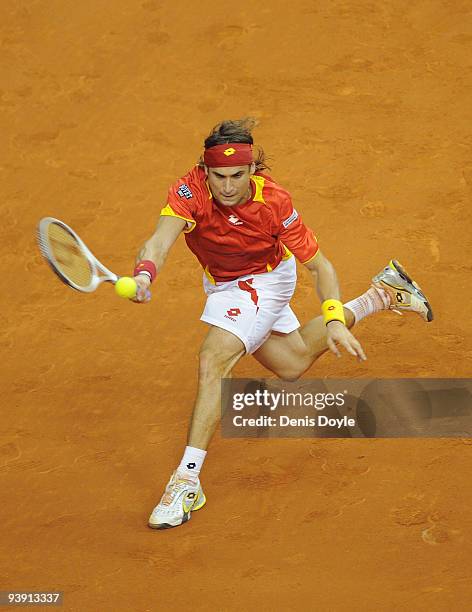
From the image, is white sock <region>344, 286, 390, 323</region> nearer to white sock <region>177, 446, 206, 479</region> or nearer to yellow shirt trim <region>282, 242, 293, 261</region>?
yellow shirt trim <region>282, 242, 293, 261</region>

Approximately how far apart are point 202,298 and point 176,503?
8.48ft

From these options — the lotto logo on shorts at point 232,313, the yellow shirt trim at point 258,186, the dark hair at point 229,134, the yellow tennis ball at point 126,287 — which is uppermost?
the dark hair at point 229,134

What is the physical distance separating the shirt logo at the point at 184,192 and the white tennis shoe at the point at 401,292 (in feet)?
5.29

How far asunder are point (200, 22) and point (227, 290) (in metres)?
5.49

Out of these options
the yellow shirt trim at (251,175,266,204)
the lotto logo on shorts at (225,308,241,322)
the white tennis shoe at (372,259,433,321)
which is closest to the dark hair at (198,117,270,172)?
the yellow shirt trim at (251,175,266,204)

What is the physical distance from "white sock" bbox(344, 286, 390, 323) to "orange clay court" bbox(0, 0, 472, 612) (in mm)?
515

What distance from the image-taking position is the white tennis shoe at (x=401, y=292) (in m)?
8.38

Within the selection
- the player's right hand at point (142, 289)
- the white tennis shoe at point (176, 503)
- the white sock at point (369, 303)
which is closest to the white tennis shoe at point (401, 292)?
the white sock at point (369, 303)

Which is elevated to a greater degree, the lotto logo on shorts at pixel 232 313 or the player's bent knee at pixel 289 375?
the lotto logo on shorts at pixel 232 313

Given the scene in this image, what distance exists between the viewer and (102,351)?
8.94 metres

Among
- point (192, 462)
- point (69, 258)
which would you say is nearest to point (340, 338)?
point (192, 462)

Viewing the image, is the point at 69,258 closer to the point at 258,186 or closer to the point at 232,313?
the point at 232,313

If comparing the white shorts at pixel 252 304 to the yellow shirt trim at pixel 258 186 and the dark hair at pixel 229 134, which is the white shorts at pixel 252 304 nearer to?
the yellow shirt trim at pixel 258 186

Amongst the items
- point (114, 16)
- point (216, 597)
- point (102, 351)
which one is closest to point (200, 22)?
point (114, 16)
